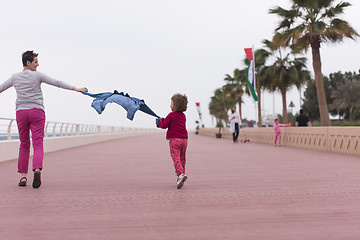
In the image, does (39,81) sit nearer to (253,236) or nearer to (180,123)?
(180,123)

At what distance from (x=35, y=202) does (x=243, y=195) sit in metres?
2.59

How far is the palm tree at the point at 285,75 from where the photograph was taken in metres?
41.6

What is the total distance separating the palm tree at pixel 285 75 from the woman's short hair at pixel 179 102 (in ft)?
119

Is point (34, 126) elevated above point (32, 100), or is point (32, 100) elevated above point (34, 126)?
point (32, 100)

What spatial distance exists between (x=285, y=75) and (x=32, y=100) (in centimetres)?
3785

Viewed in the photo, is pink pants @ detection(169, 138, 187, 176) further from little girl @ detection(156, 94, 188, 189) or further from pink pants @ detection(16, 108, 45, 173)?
pink pants @ detection(16, 108, 45, 173)

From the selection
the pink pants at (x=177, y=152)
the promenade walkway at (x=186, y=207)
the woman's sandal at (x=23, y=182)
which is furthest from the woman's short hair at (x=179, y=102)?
the woman's sandal at (x=23, y=182)

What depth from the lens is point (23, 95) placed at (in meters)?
6.53

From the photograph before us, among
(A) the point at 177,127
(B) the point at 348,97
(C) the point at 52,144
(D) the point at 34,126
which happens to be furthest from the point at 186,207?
(B) the point at 348,97

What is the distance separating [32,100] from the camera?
653 centimetres

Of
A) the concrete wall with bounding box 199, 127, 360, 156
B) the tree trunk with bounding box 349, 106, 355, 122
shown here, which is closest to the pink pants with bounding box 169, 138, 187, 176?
the concrete wall with bounding box 199, 127, 360, 156

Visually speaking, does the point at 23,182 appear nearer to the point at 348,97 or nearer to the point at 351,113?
the point at 348,97

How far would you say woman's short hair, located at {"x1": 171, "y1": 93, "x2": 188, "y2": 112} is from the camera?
640 cm

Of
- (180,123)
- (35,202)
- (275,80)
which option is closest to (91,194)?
(35,202)
